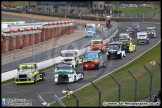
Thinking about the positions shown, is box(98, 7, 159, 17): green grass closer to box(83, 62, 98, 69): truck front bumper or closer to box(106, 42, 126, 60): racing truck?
box(106, 42, 126, 60): racing truck

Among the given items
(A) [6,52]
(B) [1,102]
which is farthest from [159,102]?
(A) [6,52]

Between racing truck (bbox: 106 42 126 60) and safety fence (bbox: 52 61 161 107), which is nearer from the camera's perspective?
safety fence (bbox: 52 61 161 107)

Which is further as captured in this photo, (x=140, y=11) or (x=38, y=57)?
(x=140, y=11)

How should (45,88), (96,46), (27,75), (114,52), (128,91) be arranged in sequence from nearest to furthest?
1. (128,91)
2. (45,88)
3. (27,75)
4. (114,52)
5. (96,46)

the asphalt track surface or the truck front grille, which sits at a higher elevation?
the truck front grille

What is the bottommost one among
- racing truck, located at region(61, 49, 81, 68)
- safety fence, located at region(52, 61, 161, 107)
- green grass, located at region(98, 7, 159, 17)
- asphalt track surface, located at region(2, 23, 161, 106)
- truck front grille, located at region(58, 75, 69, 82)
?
asphalt track surface, located at region(2, 23, 161, 106)

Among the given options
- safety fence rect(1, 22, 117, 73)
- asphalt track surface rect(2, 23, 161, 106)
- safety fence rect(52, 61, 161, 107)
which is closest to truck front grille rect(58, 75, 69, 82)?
asphalt track surface rect(2, 23, 161, 106)

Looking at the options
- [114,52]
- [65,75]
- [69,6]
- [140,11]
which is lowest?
[65,75]

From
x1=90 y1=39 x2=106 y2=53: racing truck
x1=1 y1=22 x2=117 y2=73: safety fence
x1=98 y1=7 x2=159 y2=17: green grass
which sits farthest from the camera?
x1=98 y1=7 x2=159 y2=17: green grass

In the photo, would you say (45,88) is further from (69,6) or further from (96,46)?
(69,6)

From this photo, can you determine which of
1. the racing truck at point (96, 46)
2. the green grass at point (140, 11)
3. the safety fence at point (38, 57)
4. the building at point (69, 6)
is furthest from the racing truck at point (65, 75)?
the building at point (69, 6)

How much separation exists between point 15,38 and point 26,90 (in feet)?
122

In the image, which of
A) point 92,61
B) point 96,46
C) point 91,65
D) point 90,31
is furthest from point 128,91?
point 90,31

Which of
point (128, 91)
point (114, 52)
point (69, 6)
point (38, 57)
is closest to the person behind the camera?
point (128, 91)
